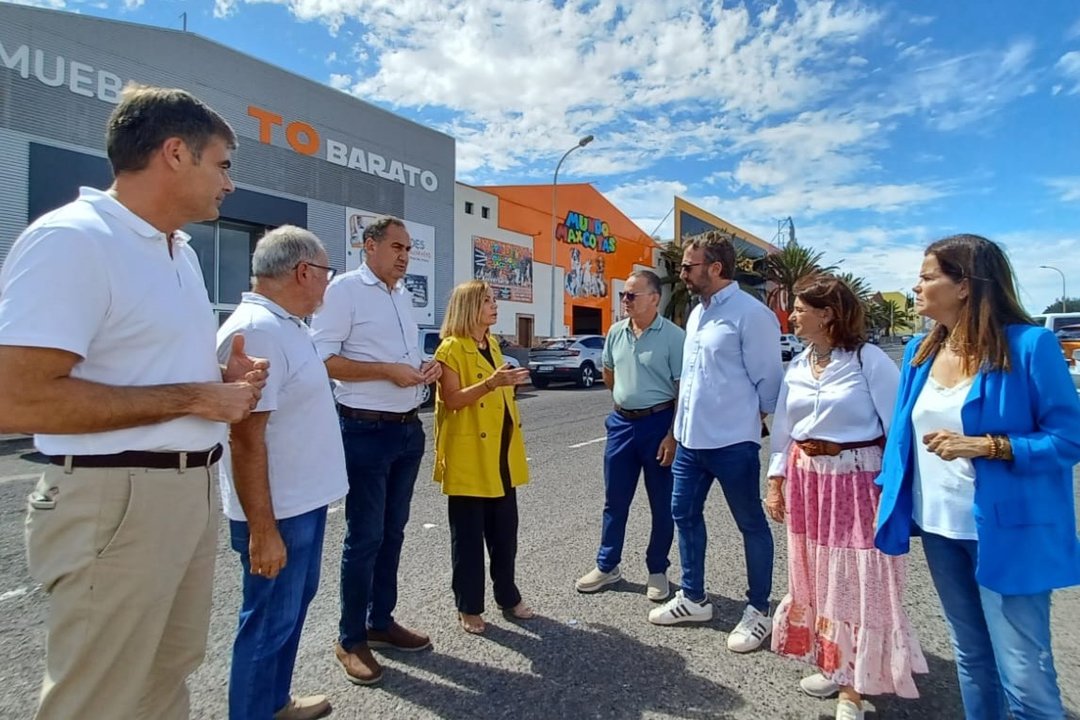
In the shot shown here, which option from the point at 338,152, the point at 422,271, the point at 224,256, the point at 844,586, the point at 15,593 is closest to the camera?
the point at 844,586

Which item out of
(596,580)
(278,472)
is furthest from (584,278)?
(278,472)

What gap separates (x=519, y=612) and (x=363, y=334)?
1712mm

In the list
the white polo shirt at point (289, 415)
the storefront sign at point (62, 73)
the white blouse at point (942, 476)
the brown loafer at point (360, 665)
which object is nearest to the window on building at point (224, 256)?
the storefront sign at point (62, 73)

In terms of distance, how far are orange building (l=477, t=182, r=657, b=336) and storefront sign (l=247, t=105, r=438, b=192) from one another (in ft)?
13.1

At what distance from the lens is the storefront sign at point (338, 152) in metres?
16.2

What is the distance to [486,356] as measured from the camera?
11.3 ft

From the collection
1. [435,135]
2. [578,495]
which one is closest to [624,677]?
[578,495]

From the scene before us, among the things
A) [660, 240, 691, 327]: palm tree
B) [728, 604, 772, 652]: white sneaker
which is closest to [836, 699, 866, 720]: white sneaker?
[728, 604, 772, 652]: white sneaker

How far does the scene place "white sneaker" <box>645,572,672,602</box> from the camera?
3.65m

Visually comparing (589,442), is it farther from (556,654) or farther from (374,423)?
(374,423)

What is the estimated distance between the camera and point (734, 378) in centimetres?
328

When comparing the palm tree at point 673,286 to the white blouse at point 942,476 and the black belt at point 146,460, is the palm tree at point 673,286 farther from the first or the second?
the black belt at point 146,460

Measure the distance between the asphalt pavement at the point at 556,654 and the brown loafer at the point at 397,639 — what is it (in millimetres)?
49

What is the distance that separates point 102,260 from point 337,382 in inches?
60.2
